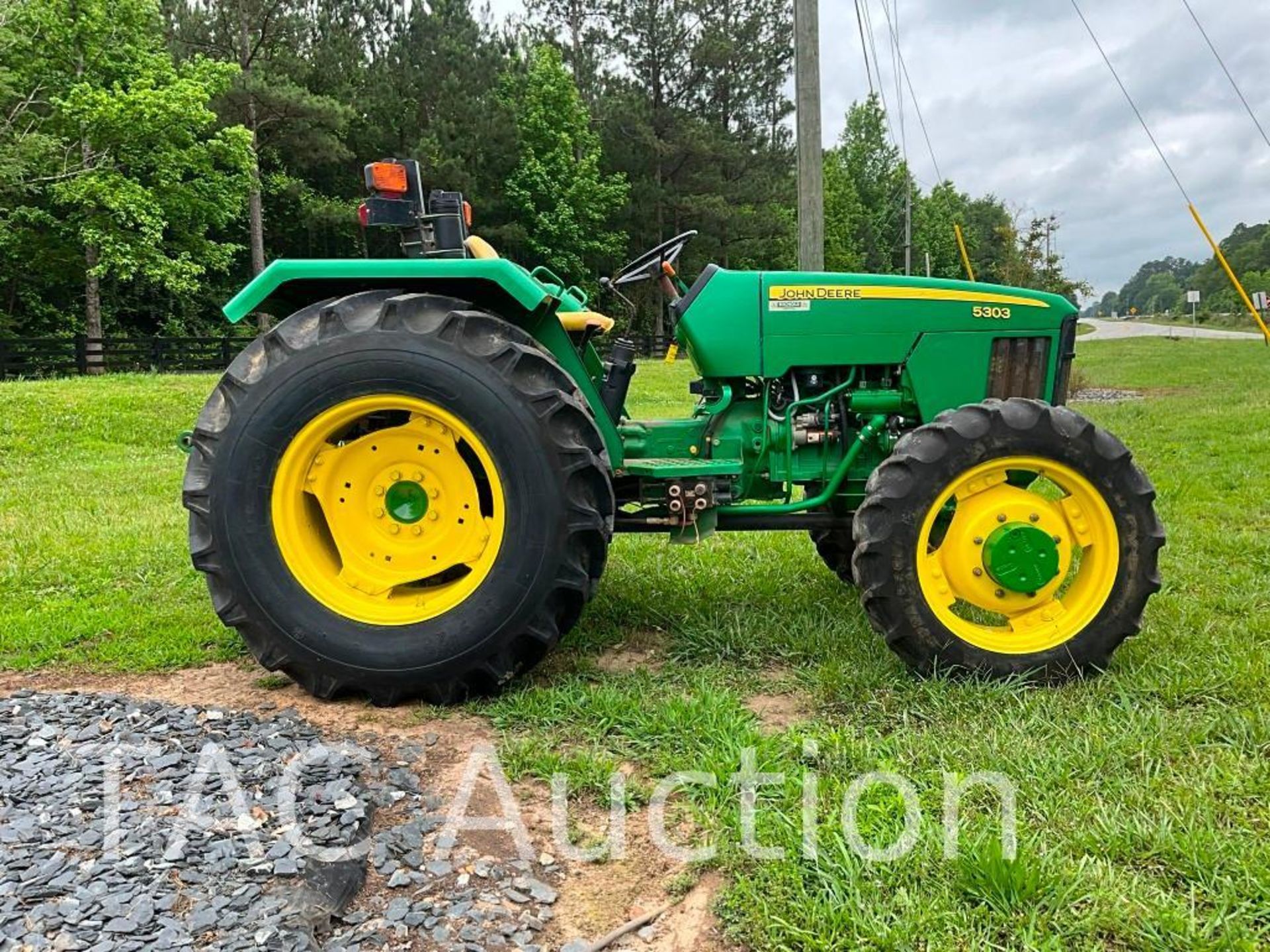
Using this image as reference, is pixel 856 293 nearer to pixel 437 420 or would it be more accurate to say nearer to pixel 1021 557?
pixel 1021 557

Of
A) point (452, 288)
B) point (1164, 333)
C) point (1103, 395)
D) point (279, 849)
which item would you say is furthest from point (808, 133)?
point (1164, 333)

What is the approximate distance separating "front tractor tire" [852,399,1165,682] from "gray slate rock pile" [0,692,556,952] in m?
1.53

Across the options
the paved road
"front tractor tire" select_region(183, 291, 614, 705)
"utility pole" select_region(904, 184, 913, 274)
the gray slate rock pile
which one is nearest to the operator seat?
"front tractor tire" select_region(183, 291, 614, 705)

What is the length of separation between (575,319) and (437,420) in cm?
86

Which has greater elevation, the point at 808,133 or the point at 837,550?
the point at 808,133

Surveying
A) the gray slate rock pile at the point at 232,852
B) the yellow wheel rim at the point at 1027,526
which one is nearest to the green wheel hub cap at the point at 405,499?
the gray slate rock pile at the point at 232,852

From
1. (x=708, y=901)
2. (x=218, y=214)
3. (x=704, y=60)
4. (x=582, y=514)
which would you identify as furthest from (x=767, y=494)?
(x=704, y=60)

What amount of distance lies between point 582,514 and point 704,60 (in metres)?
31.6

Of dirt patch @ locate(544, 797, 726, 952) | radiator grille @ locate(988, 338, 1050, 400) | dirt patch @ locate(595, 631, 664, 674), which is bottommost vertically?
dirt patch @ locate(544, 797, 726, 952)

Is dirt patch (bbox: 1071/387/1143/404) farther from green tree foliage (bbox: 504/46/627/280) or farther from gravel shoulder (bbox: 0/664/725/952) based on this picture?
green tree foliage (bbox: 504/46/627/280)

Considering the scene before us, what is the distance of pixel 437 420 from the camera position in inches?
118

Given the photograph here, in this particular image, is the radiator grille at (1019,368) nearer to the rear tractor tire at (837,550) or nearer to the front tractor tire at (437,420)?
the rear tractor tire at (837,550)

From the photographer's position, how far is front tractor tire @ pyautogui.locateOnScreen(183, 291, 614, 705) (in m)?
2.85

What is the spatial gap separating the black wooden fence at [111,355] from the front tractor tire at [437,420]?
14591mm
